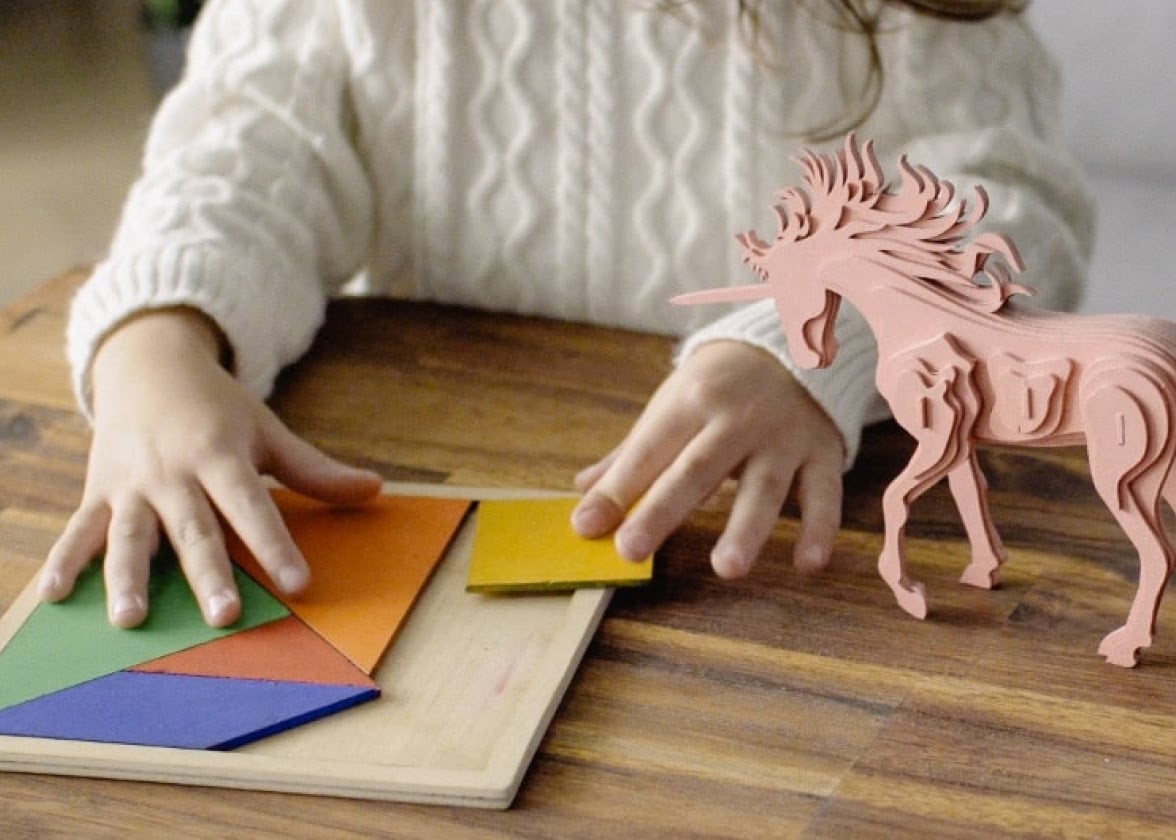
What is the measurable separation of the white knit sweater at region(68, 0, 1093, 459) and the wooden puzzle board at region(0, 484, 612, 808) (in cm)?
33

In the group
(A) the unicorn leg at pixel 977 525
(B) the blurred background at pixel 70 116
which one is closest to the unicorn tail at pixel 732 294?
(A) the unicorn leg at pixel 977 525

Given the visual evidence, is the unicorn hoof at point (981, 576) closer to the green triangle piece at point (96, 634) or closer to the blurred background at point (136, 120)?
the green triangle piece at point (96, 634)

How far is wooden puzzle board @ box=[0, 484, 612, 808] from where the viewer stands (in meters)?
0.56

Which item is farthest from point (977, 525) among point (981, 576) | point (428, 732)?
→ point (428, 732)

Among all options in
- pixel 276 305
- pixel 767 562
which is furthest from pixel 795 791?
pixel 276 305

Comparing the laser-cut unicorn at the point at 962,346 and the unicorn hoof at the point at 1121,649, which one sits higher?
the laser-cut unicorn at the point at 962,346

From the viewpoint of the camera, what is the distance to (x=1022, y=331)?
1.89ft

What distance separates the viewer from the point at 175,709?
605 mm

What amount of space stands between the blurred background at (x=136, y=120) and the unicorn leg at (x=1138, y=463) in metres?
0.67

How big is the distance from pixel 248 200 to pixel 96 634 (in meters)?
0.40

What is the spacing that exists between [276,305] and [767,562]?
1.27 ft

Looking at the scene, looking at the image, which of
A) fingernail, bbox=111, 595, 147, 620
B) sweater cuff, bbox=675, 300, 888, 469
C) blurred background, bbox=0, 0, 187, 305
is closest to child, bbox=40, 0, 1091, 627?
sweater cuff, bbox=675, 300, 888, 469

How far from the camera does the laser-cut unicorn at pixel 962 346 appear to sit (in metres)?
0.55

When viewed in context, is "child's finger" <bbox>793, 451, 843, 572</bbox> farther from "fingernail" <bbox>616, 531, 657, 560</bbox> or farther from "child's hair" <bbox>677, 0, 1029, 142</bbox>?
"child's hair" <bbox>677, 0, 1029, 142</bbox>
